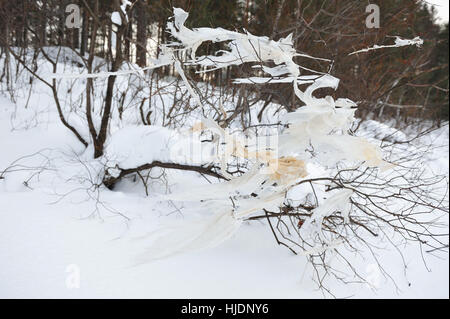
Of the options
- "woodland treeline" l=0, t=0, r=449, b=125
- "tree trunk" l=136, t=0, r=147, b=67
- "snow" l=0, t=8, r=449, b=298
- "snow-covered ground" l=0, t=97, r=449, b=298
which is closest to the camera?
"snow" l=0, t=8, r=449, b=298

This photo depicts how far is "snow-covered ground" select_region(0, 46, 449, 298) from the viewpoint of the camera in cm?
177

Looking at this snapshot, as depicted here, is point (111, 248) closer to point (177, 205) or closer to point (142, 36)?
point (177, 205)

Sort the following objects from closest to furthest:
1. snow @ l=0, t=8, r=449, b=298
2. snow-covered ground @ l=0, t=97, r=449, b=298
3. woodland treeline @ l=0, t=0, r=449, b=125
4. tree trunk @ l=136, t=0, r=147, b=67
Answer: snow @ l=0, t=8, r=449, b=298
snow-covered ground @ l=0, t=97, r=449, b=298
woodland treeline @ l=0, t=0, r=449, b=125
tree trunk @ l=136, t=0, r=147, b=67

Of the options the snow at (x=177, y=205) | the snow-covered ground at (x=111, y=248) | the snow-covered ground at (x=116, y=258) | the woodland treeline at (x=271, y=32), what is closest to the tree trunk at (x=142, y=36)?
the woodland treeline at (x=271, y=32)

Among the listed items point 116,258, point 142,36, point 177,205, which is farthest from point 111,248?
point 142,36

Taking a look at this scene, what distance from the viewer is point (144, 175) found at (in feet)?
9.39

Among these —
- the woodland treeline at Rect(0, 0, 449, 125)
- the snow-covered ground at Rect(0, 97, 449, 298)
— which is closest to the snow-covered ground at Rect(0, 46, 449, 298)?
the snow-covered ground at Rect(0, 97, 449, 298)

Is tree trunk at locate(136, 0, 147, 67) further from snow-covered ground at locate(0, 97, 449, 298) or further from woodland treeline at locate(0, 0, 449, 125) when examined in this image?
snow-covered ground at locate(0, 97, 449, 298)

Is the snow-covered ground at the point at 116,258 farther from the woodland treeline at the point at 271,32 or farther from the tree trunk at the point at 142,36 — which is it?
the tree trunk at the point at 142,36

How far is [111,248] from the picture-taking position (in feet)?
6.57
